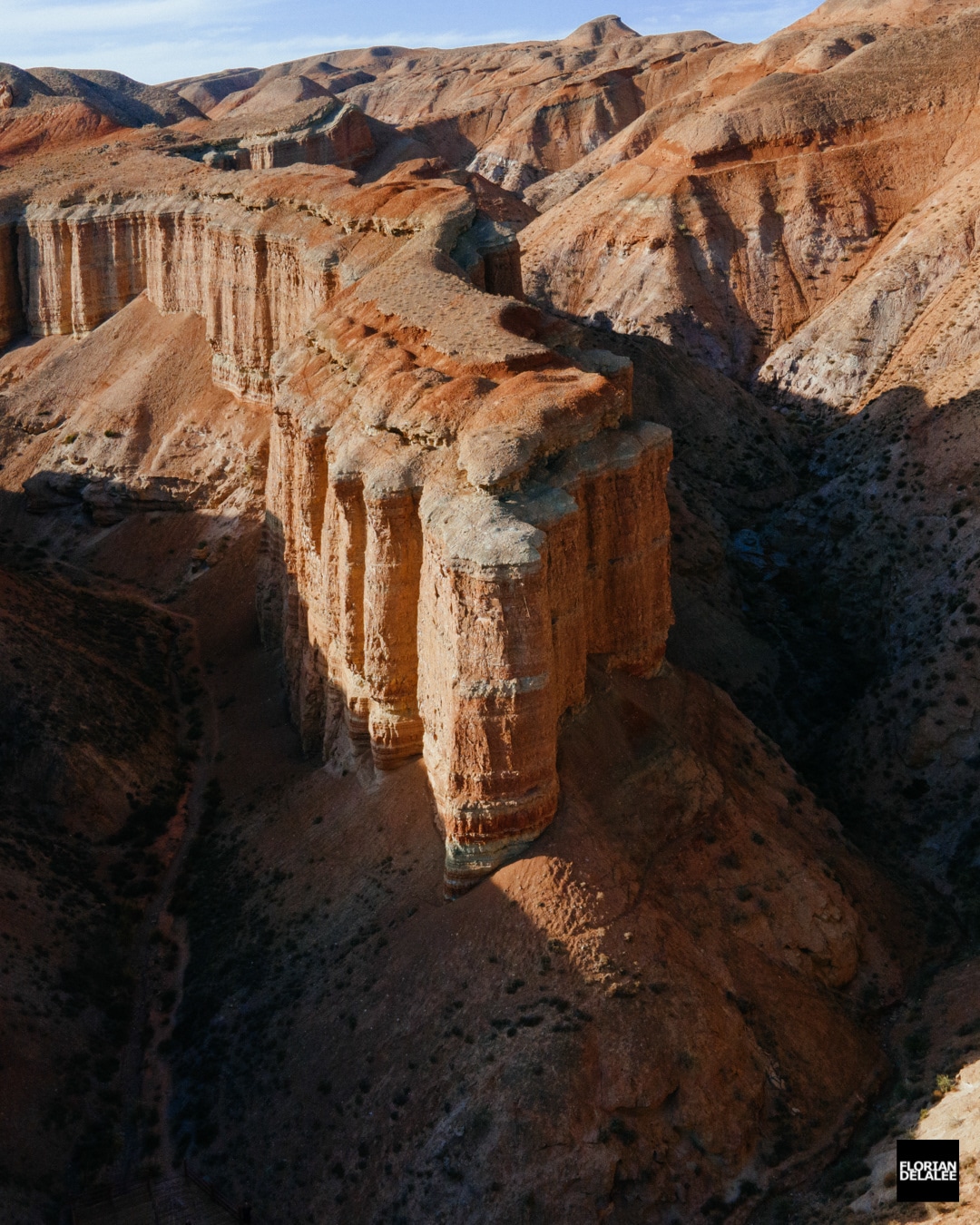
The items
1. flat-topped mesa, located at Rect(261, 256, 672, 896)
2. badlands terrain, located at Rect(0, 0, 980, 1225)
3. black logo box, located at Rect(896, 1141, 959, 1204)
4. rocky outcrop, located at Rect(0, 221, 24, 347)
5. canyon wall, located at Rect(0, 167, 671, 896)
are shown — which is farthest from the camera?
rocky outcrop, located at Rect(0, 221, 24, 347)

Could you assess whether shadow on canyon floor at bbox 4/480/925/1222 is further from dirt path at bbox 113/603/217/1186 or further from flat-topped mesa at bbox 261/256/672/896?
flat-topped mesa at bbox 261/256/672/896

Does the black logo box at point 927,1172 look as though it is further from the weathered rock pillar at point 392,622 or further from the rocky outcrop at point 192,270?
the rocky outcrop at point 192,270

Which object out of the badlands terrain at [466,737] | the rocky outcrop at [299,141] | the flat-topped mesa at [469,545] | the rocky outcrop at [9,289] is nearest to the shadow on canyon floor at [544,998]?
the badlands terrain at [466,737]

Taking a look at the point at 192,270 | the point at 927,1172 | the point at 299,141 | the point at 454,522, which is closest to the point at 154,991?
the point at 454,522

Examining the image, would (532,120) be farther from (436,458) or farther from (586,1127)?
(586,1127)

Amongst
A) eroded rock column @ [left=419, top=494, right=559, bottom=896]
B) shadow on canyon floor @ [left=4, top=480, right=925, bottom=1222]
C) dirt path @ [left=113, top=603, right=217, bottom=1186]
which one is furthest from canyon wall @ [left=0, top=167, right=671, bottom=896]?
dirt path @ [left=113, top=603, right=217, bottom=1186]

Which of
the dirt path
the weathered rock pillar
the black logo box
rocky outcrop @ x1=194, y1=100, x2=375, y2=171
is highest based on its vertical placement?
rocky outcrop @ x1=194, y1=100, x2=375, y2=171
